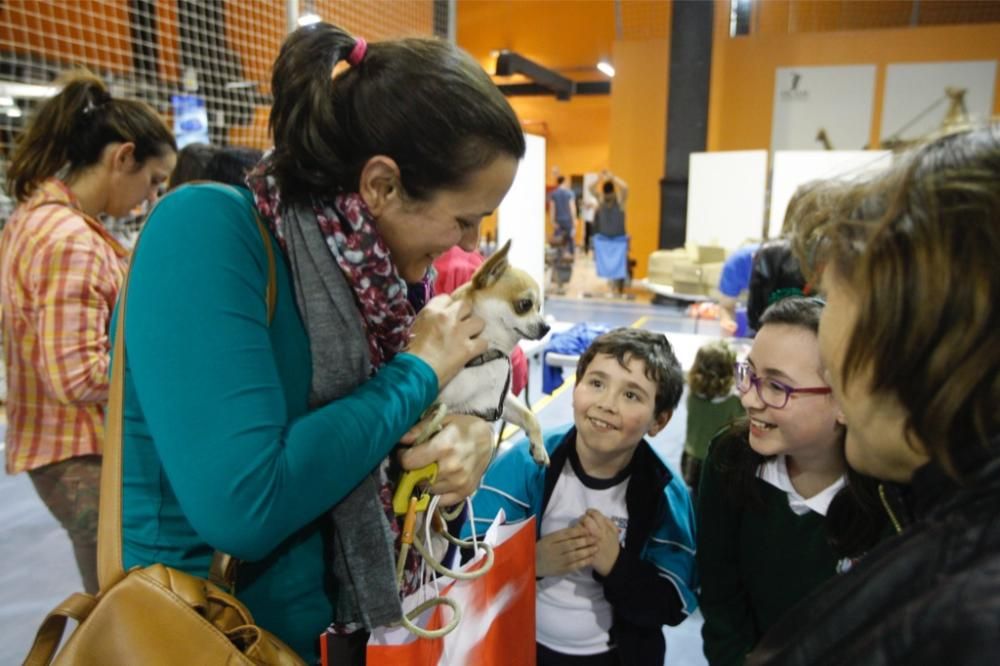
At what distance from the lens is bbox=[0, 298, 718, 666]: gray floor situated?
7.69ft

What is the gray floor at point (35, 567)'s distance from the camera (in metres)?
2.34

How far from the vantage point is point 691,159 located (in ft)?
30.3

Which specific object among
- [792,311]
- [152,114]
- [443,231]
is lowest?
[792,311]

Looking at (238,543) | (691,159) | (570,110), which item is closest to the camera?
(238,543)

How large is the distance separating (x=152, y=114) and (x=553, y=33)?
14.1 meters

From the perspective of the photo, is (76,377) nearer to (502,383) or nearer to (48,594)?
(502,383)

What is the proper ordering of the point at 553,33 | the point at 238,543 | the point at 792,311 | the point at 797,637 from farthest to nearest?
the point at 553,33 < the point at 792,311 < the point at 238,543 < the point at 797,637

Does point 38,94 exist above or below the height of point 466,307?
above

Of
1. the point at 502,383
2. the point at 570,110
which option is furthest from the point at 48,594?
the point at 570,110

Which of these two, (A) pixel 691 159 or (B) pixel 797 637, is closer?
(B) pixel 797 637

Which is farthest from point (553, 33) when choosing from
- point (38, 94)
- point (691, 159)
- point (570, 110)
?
point (38, 94)

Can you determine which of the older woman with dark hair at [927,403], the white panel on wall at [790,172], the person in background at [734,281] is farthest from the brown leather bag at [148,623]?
the white panel on wall at [790,172]

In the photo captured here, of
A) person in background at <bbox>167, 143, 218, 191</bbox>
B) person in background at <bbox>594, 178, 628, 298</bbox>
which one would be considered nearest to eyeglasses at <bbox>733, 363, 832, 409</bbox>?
person in background at <bbox>167, 143, 218, 191</bbox>

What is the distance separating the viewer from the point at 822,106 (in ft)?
33.6
